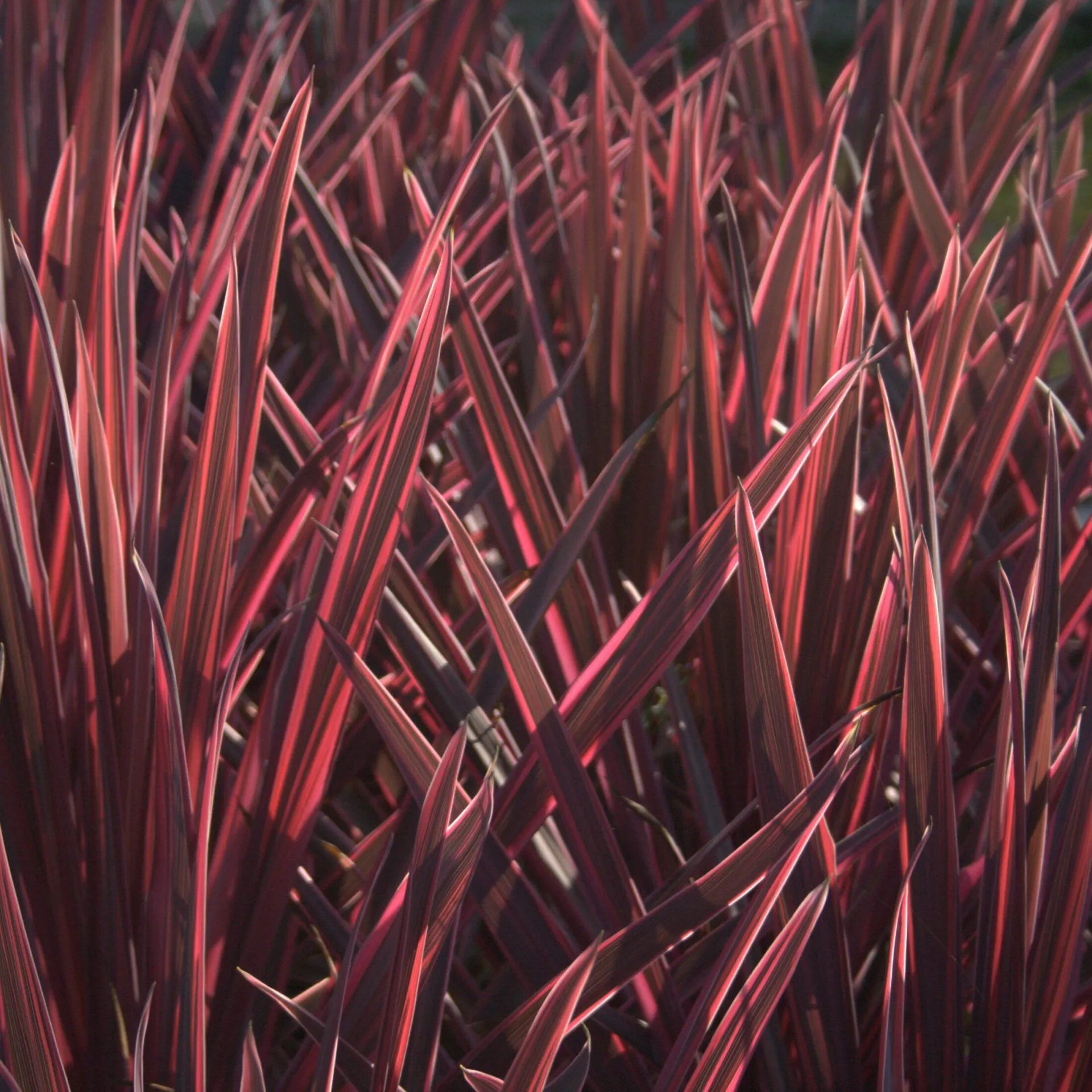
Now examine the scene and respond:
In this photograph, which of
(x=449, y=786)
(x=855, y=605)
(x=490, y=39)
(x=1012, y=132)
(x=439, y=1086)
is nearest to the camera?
(x=449, y=786)

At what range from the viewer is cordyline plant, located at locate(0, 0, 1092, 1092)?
0.45 meters

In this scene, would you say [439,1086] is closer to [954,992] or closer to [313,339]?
[954,992]

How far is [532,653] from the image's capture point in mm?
521

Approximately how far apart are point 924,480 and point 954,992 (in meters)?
0.22

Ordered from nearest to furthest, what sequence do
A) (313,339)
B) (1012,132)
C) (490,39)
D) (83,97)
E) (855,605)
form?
(855,605) < (83,97) < (313,339) < (1012,132) < (490,39)

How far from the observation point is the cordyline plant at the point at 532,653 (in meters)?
0.45

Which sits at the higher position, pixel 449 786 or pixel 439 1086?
pixel 449 786

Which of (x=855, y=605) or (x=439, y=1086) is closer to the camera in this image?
(x=439, y=1086)

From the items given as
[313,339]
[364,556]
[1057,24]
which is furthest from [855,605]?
[1057,24]

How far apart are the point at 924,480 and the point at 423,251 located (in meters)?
0.26

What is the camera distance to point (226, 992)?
0.52m

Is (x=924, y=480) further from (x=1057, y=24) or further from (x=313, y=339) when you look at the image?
(x=1057, y=24)

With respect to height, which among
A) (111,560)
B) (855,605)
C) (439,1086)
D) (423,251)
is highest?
(423,251)

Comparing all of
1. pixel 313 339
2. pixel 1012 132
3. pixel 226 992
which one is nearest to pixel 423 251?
pixel 226 992
